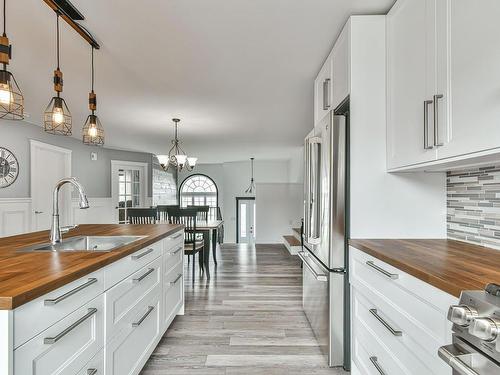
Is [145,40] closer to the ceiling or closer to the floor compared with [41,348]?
closer to the ceiling

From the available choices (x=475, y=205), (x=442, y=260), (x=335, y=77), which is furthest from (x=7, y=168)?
(x=475, y=205)

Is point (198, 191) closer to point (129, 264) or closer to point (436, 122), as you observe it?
point (129, 264)

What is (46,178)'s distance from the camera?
16.8 ft

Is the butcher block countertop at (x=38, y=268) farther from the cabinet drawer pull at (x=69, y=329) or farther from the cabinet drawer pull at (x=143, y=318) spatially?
the cabinet drawer pull at (x=143, y=318)

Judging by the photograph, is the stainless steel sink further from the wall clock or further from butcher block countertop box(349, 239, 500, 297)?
the wall clock

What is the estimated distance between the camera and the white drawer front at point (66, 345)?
92cm

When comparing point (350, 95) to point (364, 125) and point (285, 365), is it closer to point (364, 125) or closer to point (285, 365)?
point (364, 125)

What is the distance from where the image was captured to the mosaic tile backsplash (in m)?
1.57

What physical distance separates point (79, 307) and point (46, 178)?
4846 mm

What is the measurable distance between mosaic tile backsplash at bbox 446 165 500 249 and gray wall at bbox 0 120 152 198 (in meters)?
5.32

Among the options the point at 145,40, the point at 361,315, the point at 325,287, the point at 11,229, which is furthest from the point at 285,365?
the point at 11,229

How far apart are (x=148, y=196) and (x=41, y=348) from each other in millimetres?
7449

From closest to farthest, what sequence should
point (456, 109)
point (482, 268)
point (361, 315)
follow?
point (482, 268) < point (456, 109) < point (361, 315)

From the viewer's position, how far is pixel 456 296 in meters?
0.95
